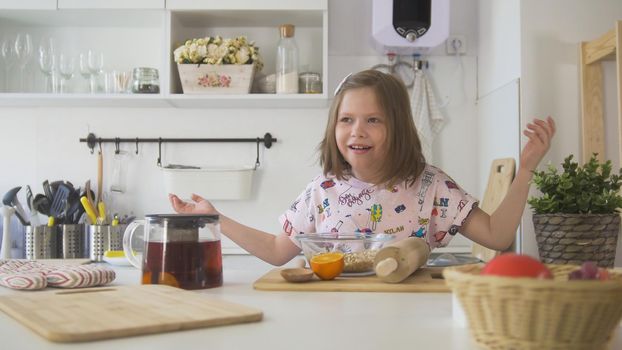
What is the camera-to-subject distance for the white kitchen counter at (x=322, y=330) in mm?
599

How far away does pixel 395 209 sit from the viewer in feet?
5.06

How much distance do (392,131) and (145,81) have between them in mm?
1192

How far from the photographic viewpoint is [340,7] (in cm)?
258

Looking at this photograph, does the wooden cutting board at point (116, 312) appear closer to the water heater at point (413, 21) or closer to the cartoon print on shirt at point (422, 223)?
the cartoon print on shirt at point (422, 223)

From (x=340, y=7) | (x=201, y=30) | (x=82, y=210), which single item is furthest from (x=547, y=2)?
(x=82, y=210)

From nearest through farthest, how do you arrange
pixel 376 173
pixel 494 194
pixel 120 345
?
1. pixel 120 345
2. pixel 376 173
3. pixel 494 194

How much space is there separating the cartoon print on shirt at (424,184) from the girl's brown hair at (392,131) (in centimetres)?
2

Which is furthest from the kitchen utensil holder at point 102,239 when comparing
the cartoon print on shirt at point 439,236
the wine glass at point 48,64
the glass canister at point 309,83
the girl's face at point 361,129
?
the cartoon print on shirt at point 439,236

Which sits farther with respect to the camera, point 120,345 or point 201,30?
point 201,30

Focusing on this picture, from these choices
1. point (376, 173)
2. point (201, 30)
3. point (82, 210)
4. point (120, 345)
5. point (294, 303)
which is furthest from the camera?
point (201, 30)

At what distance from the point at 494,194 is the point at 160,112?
126 centimetres

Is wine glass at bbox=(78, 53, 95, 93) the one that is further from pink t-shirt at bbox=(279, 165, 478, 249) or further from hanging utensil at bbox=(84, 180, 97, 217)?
pink t-shirt at bbox=(279, 165, 478, 249)

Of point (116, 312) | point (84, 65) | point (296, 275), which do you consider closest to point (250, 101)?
point (84, 65)

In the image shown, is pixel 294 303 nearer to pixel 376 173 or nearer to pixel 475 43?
pixel 376 173
